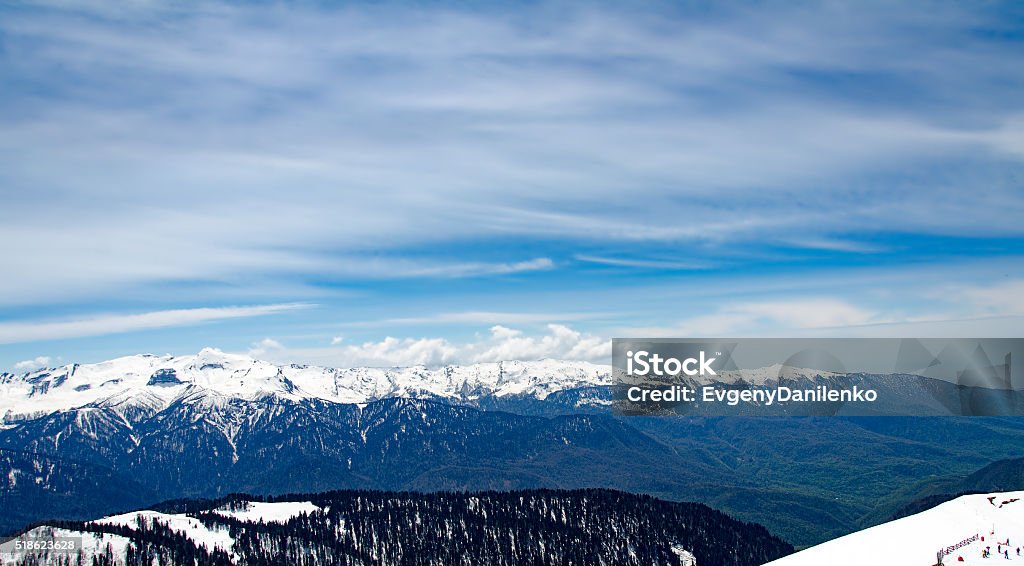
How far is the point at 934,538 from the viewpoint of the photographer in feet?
366

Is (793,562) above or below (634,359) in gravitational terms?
below

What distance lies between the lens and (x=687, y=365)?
180 metres

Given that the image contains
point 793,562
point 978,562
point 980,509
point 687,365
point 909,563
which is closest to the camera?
point 978,562

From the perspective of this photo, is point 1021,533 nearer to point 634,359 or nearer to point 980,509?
point 980,509

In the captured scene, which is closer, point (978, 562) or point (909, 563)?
point (978, 562)

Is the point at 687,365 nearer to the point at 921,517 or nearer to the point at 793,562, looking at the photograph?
the point at 921,517

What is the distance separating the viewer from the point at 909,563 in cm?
9875

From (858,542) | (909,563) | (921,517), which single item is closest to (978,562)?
(909,563)

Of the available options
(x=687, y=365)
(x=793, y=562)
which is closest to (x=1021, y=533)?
(x=793, y=562)

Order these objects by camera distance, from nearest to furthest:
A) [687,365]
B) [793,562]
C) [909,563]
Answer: [909,563], [793,562], [687,365]

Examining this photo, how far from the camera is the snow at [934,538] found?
100 metres

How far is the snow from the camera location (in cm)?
10038

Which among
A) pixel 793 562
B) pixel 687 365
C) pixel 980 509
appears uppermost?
pixel 687 365

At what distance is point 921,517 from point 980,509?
9.50 m
